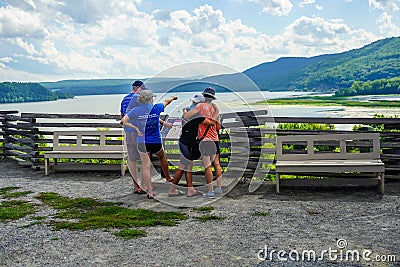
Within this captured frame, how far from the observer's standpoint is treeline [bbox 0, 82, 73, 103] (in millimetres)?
17969

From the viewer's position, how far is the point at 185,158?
7.83 m

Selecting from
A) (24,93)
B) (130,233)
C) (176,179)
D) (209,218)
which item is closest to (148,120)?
(176,179)

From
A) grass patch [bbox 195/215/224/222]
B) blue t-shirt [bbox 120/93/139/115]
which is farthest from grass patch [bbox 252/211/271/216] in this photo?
blue t-shirt [bbox 120/93/139/115]

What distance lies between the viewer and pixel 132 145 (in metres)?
8.12

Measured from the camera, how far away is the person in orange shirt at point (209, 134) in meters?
7.51

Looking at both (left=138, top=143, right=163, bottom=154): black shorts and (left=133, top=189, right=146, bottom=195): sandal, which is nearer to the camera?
(left=138, top=143, right=163, bottom=154): black shorts

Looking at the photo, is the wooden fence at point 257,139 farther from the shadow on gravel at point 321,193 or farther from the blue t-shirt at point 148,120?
the blue t-shirt at point 148,120

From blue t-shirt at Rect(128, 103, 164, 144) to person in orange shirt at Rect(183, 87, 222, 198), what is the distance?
1.50ft

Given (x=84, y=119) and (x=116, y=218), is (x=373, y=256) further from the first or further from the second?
(x=84, y=119)

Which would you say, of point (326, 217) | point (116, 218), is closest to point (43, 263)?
point (116, 218)

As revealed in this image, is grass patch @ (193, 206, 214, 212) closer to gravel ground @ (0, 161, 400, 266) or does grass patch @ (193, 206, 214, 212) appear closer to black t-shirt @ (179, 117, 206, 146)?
gravel ground @ (0, 161, 400, 266)

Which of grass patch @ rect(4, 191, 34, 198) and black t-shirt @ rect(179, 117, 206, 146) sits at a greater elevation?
black t-shirt @ rect(179, 117, 206, 146)

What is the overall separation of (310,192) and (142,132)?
2.88 meters

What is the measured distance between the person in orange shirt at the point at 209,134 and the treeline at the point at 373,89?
11758 millimetres
